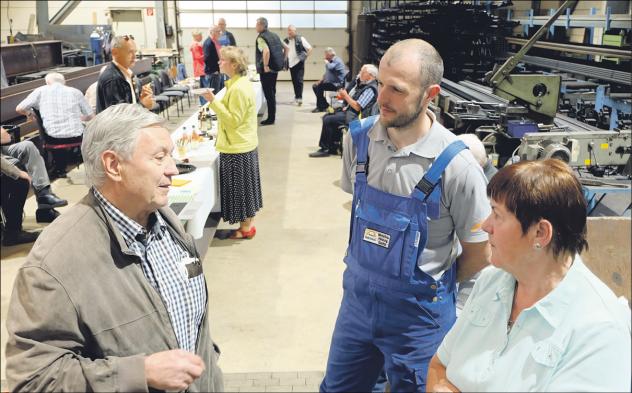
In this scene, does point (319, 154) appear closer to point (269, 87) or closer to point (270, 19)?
point (269, 87)

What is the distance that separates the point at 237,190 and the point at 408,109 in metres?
3.02

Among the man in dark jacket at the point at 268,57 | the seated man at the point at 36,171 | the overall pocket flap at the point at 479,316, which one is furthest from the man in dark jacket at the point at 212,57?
the overall pocket flap at the point at 479,316

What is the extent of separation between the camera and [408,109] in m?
1.94

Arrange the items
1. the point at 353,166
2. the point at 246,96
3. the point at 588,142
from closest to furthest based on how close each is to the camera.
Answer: the point at 353,166 < the point at 588,142 < the point at 246,96

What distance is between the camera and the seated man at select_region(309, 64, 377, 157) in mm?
6195

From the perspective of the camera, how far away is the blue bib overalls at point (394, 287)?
192 cm

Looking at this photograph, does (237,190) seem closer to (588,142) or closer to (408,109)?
(588,142)

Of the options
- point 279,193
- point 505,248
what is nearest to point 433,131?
point 505,248

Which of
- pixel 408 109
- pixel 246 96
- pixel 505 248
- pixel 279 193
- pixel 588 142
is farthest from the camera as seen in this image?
pixel 279 193

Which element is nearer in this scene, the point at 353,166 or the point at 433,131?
the point at 433,131

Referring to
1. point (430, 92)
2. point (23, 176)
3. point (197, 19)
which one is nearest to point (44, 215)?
point (23, 176)

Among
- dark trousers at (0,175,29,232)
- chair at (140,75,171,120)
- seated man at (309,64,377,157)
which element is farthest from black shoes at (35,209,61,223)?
chair at (140,75,171,120)

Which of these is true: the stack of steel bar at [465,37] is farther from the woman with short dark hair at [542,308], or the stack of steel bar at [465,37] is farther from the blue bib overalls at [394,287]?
the woman with short dark hair at [542,308]

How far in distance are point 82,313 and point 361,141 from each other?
117cm
